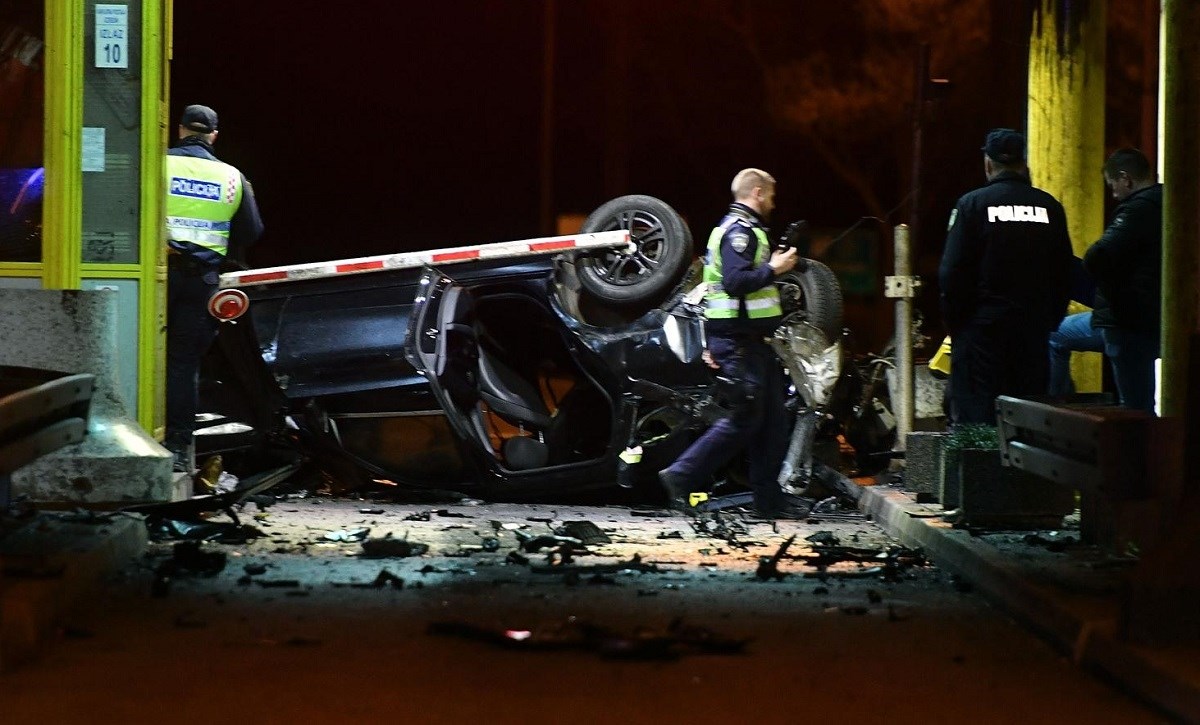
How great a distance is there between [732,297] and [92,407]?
3600 mm

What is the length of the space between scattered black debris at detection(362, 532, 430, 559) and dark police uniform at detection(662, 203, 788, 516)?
1.89m

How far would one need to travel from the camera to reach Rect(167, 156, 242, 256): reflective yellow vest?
32.9 feet

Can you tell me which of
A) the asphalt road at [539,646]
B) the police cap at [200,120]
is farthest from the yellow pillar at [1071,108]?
the police cap at [200,120]

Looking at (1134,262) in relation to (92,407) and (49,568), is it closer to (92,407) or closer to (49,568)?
(92,407)

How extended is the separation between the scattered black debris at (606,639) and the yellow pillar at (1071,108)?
582cm

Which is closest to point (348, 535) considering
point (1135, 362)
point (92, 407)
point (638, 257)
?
point (92, 407)

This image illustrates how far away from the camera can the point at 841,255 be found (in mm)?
30422

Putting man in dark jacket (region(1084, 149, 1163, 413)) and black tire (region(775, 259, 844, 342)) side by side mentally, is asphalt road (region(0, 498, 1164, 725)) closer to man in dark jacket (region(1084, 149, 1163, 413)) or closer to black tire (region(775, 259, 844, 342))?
man in dark jacket (region(1084, 149, 1163, 413))

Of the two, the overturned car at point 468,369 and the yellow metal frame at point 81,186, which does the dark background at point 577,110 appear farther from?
the yellow metal frame at point 81,186

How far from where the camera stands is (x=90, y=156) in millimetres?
9297

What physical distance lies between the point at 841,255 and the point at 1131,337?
835 inches

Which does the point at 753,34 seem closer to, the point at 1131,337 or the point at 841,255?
the point at 841,255

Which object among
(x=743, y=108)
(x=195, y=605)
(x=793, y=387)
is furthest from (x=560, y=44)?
(x=195, y=605)

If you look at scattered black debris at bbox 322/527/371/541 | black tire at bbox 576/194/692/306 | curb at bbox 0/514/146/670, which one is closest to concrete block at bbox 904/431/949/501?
black tire at bbox 576/194/692/306
